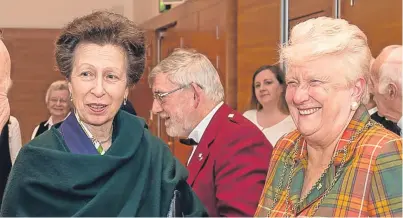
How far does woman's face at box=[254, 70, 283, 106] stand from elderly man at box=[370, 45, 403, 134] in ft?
7.30

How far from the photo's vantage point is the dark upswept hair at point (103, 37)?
7.65 ft

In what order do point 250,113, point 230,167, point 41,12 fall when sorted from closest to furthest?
point 230,167, point 250,113, point 41,12

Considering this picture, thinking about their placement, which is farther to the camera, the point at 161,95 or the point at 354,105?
the point at 161,95

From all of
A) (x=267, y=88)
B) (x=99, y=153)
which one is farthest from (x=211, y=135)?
(x=267, y=88)

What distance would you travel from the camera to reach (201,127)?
130 inches

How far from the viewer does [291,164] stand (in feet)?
7.84

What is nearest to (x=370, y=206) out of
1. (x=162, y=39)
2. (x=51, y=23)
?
(x=162, y=39)

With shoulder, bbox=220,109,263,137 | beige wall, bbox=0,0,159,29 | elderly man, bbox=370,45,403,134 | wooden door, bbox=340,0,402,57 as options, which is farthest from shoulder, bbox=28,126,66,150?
beige wall, bbox=0,0,159,29

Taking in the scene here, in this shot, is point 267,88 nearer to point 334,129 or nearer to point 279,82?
point 279,82

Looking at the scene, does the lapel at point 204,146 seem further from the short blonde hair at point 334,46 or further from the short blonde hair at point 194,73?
the short blonde hair at point 334,46

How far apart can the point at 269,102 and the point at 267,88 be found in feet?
0.44

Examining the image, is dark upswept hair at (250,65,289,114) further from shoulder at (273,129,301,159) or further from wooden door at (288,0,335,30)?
shoulder at (273,129,301,159)

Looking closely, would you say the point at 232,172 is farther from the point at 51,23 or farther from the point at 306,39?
the point at 51,23

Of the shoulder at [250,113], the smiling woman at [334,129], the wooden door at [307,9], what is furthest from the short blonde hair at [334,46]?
the shoulder at [250,113]
